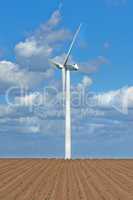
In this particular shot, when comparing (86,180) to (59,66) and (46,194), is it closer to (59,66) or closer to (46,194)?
(46,194)

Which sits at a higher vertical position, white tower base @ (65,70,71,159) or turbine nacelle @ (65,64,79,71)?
turbine nacelle @ (65,64,79,71)

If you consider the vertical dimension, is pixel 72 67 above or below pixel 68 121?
above

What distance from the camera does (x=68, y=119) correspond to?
68.8 meters

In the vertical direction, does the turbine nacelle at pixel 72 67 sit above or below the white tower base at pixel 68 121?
above

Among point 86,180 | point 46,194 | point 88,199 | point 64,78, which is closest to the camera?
point 88,199

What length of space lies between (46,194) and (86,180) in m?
9.81

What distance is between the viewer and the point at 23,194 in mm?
29766

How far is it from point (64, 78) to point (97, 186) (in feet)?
109

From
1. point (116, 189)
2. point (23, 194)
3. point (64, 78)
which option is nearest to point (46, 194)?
point (23, 194)

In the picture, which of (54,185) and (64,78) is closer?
(54,185)

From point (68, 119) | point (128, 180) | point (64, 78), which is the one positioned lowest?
point (128, 180)

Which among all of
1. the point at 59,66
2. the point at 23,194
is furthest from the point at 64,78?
the point at 23,194

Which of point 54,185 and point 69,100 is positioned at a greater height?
point 69,100

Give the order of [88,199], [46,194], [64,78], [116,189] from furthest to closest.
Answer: [64,78], [116,189], [46,194], [88,199]
